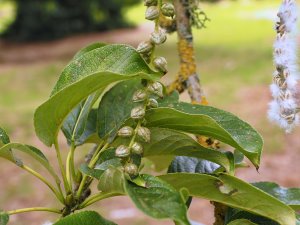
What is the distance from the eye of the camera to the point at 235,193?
686mm

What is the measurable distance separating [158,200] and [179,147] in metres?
0.20

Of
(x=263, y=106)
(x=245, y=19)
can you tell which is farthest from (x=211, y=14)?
(x=263, y=106)

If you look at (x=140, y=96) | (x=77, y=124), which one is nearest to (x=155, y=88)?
(x=140, y=96)

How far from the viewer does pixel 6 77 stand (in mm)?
7023

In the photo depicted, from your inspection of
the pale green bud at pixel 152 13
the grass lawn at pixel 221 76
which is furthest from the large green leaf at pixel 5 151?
the grass lawn at pixel 221 76

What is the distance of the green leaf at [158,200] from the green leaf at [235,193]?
0.08 metres

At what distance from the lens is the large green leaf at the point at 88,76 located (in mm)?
636

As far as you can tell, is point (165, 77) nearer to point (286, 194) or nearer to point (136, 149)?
point (286, 194)

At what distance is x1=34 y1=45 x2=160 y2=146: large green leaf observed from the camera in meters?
0.64

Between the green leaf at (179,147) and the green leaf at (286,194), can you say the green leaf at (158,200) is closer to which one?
the green leaf at (179,147)

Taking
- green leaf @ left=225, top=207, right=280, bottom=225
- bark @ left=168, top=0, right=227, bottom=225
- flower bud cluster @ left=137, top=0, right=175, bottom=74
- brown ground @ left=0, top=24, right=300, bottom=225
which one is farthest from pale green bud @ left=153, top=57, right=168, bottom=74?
brown ground @ left=0, top=24, right=300, bottom=225

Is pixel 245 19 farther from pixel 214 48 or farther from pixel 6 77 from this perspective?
pixel 6 77

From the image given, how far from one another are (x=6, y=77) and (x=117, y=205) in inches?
148

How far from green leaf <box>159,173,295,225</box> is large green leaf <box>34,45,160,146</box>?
139 mm
